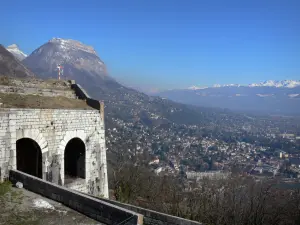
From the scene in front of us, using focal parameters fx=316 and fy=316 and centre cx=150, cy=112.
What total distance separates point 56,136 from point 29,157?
1916mm

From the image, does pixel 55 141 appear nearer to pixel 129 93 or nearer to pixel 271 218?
pixel 271 218

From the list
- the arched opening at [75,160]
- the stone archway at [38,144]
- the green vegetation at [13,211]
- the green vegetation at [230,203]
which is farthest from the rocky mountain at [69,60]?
the green vegetation at [13,211]

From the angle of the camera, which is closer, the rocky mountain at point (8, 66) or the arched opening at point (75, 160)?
the arched opening at point (75, 160)

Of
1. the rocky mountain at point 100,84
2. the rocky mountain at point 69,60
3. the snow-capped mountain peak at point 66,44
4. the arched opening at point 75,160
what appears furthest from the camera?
the snow-capped mountain peak at point 66,44

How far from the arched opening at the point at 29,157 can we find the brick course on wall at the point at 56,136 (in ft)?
1.11

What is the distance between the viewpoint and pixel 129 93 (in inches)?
6388

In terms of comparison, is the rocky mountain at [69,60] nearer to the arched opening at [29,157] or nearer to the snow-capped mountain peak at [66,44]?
the snow-capped mountain peak at [66,44]

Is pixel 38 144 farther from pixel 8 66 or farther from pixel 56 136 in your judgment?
pixel 8 66

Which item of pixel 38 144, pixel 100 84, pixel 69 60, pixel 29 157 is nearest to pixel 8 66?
pixel 29 157

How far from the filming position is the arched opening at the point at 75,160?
58.9ft

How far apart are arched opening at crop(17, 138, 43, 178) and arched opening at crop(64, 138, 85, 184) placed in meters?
2.21

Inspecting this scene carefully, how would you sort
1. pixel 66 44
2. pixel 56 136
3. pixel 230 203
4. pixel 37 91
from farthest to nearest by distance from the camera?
pixel 66 44 → pixel 230 203 → pixel 37 91 → pixel 56 136

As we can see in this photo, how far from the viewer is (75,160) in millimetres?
18484

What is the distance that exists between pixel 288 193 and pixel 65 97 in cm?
1863
